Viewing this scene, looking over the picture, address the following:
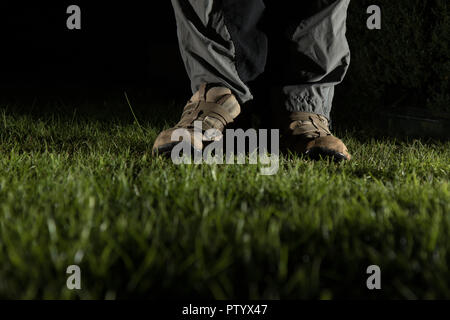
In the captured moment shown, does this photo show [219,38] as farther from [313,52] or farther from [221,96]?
[313,52]

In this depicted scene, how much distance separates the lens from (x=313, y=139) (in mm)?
1840

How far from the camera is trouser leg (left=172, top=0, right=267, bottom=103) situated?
1929mm

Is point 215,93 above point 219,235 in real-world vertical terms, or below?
above

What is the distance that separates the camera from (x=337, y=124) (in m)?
2.96

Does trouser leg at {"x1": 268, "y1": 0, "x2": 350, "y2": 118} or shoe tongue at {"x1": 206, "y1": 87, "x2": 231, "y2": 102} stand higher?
trouser leg at {"x1": 268, "y1": 0, "x2": 350, "y2": 118}

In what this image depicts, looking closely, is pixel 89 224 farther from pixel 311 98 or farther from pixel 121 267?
pixel 311 98

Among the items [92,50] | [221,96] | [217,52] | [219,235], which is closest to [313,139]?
[221,96]

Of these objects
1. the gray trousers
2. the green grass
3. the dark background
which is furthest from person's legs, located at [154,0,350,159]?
the dark background

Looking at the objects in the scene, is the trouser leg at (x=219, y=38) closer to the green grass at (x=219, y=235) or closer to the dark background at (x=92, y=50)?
the green grass at (x=219, y=235)

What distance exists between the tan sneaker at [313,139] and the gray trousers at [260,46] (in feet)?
0.22

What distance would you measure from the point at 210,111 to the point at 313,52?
1.80 ft

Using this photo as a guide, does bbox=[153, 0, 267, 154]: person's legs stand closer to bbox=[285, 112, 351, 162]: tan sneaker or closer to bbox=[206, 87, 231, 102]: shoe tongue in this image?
bbox=[206, 87, 231, 102]: shoe tongue

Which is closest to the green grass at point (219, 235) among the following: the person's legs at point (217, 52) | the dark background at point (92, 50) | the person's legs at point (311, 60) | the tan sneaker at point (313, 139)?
the tan sneaker at point (313, 139)

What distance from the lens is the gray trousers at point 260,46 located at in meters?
1.94
